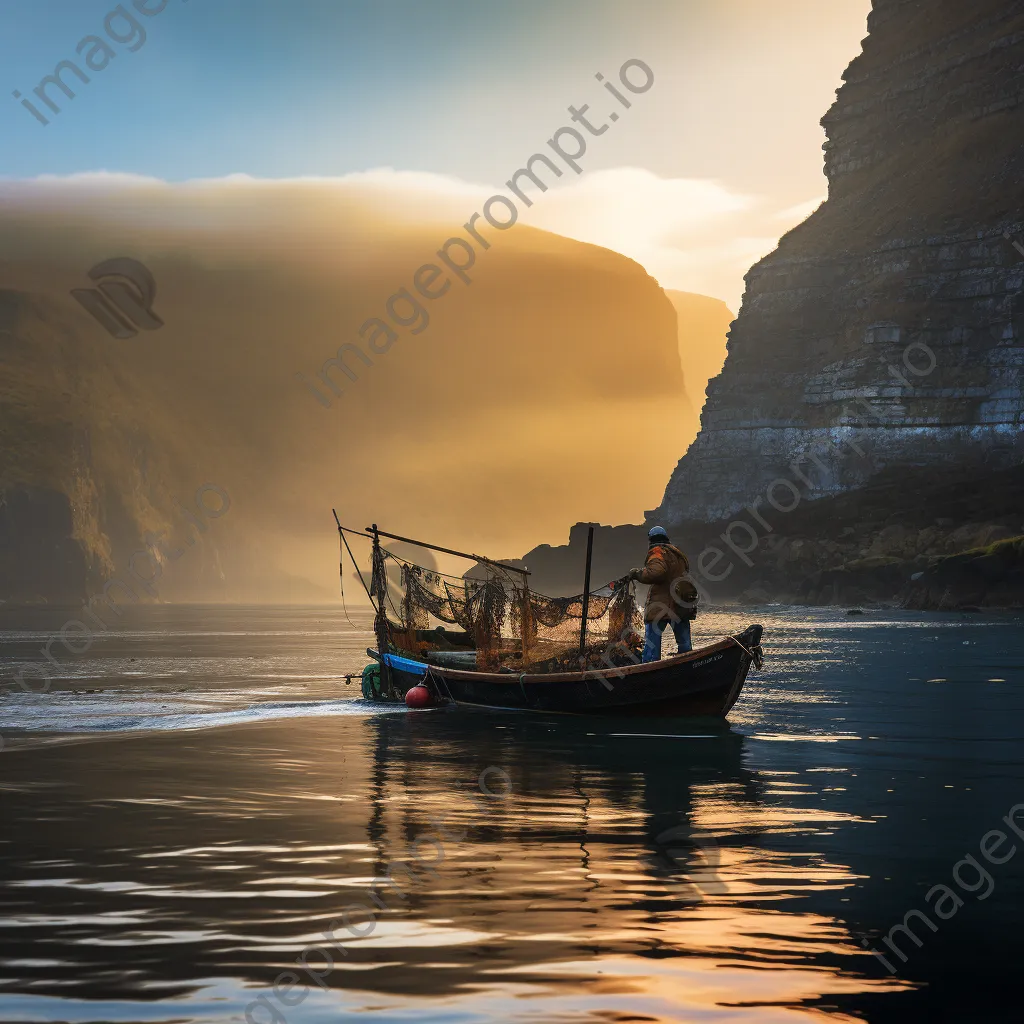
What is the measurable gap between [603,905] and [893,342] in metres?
148

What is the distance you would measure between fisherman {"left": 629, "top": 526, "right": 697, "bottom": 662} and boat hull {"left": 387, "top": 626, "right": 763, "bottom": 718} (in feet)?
3.42

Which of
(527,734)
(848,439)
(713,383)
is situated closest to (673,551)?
(527,734)

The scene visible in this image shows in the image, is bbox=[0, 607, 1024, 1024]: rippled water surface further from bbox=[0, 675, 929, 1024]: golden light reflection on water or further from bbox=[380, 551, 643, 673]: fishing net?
bbox=[380, 551, 643, 673]: fishing net

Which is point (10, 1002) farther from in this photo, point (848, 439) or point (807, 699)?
point (848, 439)

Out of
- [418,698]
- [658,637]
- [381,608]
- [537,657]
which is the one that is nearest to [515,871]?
[658,637]

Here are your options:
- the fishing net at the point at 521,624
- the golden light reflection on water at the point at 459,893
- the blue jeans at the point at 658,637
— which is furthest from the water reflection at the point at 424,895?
the fishing net at the point at 521,624

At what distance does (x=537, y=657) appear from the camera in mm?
30812

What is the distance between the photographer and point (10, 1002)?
8.01m

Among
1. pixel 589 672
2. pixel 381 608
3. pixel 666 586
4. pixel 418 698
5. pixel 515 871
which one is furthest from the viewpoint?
pixel 381 608

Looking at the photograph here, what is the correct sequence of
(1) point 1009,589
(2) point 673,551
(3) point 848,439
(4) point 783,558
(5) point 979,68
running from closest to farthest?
1. (2) point 673,551
2. (1) point 1009,589
3. (4) point 783,558
4. (3) point 848,439
5. (5) point 979,68

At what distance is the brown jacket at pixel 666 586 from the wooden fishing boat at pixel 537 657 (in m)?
0.95

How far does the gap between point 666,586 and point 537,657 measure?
4.83 metres

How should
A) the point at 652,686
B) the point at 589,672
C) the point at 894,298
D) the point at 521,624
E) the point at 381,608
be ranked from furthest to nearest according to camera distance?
the point at 894,298 < the point at 381,608 < the point at 521,624 < the point at 589,672 < the point at 652,686

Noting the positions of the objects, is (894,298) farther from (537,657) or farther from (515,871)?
(515,871)
